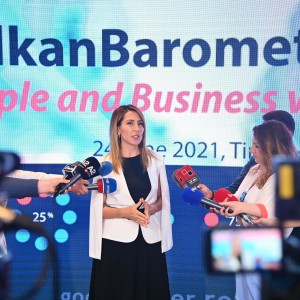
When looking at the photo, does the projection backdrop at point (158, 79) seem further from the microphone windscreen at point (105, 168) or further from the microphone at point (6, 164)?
the microphone at point (6, 164)

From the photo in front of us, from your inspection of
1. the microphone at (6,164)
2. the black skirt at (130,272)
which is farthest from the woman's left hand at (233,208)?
the microphone at (6,164)

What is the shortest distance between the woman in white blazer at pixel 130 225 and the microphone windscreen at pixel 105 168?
0.24ft

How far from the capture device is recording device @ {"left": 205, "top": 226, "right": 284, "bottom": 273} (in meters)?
1.44

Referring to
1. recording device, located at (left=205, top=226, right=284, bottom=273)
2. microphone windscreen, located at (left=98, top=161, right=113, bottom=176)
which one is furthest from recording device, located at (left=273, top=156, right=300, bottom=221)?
microphone windscreen, located at (left=98, top=161, right=113, bottom=176)

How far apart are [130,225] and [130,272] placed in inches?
12.7

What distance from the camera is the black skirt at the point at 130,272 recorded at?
3.57 metres

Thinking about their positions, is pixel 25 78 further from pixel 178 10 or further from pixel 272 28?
pixel 272 28

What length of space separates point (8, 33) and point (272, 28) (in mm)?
1930

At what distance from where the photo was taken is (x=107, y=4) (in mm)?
4012

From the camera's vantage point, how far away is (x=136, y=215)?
3447mm

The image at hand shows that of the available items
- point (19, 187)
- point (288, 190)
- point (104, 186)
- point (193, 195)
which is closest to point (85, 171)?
point (104, 186)

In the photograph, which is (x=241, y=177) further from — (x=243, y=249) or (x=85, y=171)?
(x=243, y=249)

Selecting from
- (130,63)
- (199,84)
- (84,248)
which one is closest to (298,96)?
(199,84)

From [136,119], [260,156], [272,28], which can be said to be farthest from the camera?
[272,28]
